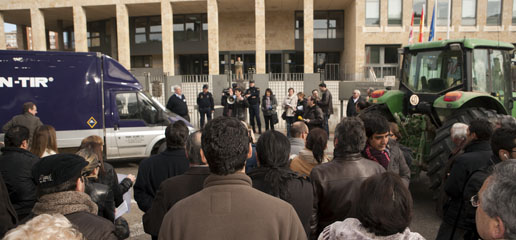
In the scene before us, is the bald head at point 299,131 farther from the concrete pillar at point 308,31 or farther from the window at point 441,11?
the window at point 441,11

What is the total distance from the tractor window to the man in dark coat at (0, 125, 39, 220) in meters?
6.63

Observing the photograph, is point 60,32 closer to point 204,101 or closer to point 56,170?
point 204,101

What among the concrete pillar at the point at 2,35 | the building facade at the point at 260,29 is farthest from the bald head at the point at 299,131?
the concrete pillar at the point at 2,35

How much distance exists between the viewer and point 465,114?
18.7 feet

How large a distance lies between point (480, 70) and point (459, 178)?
408cm

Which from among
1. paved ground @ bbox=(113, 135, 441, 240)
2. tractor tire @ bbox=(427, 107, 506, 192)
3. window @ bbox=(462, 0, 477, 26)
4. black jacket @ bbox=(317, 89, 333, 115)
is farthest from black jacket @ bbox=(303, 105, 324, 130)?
window @ bbox=(462, 0, 477, 26)

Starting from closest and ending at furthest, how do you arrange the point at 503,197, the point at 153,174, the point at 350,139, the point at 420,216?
the point at 503,197, the point at 350,139, the point at 153,174, the point at 420,216

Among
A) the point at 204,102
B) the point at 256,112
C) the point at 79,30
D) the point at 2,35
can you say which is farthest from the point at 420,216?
the point at 2,35

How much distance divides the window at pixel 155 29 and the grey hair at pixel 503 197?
110ft

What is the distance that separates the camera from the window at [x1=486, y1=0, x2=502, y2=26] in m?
27.1

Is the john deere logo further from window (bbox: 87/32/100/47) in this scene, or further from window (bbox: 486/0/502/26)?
window (bbox: 87/32/100/47)

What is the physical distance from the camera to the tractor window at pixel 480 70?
20.8ft

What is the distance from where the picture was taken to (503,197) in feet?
5.09

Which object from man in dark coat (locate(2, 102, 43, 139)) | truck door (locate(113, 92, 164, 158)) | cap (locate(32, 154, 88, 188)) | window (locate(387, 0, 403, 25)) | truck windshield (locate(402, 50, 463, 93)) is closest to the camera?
cap (locate(32, 154, 88, 188))
